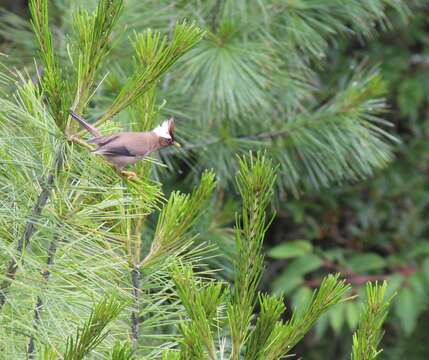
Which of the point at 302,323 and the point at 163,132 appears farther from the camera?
the point at 163,132

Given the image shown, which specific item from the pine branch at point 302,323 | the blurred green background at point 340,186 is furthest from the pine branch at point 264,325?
the blurred green background at point 340,186

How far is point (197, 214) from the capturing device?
3.10ft

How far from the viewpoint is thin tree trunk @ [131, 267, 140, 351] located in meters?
0.93

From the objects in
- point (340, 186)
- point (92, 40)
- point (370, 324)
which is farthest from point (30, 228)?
point (340, 186)

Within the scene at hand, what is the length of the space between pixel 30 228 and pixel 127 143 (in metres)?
0.13

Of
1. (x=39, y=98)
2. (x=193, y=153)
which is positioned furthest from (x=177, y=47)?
(x=193, y=153)

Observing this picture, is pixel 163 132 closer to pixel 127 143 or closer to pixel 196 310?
pixel 127 143

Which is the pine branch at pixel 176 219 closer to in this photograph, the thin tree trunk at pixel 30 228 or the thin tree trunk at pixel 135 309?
the thin tree trunk at pixel 135 309

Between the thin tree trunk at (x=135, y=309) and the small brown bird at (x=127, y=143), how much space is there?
14 cm

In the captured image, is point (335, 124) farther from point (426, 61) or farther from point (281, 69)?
point (426, 61)

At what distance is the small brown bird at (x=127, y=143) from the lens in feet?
2.75

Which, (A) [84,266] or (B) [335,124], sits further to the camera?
(B) [335,124]

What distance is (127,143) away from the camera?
869mm

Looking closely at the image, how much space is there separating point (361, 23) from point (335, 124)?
218 mm
